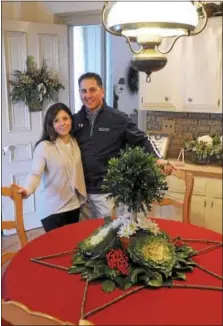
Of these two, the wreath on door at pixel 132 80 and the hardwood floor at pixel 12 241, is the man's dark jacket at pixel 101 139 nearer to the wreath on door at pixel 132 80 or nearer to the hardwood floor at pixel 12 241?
the wreath on door at pixel 132 80

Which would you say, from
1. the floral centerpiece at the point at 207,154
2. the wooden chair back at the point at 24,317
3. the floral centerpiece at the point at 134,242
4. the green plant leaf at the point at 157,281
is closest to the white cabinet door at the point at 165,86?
the floral centerpiece at the point at 207,154

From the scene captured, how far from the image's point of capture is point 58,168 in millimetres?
1410

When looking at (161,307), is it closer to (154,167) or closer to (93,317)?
(93,317)

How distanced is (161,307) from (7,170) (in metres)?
1.61

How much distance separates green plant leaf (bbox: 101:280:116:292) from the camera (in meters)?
0.85

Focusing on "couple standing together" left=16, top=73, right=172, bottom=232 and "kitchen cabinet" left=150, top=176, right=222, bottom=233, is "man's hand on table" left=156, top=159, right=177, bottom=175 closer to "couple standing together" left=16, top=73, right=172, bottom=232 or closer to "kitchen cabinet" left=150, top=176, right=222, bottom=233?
"kitchen cabinet" left=150, top=176, right=222, bottom=233

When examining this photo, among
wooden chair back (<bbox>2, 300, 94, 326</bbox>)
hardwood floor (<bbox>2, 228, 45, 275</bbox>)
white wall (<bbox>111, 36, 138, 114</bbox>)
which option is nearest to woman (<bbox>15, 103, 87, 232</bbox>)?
white wall (<bbox>111, 36, 138, 114</bbox>)

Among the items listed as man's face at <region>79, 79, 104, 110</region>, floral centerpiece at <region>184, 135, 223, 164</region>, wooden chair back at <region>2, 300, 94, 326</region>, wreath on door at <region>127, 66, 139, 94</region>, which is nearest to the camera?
wooden chair back at <region>2, 300, 94, 326</region>

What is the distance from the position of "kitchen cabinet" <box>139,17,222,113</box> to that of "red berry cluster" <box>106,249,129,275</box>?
0.41 meters

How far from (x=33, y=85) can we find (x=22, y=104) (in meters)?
0.14

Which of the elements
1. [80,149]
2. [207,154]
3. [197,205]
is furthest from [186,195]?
[80,149]

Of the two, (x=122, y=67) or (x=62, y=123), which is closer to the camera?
(x=122, y=67)

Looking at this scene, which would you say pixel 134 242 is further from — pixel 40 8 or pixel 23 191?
pixel 40 8

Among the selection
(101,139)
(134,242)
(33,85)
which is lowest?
(134,242)
